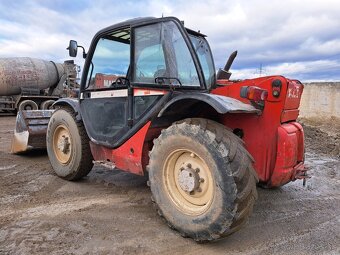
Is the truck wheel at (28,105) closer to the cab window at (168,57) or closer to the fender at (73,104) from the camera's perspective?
the fender at (73,104)

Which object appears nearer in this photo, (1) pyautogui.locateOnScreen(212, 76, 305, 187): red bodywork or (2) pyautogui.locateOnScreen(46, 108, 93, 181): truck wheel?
(1) pyautogui.locateOnScreen(212, 76, 305, 187): red bodywork

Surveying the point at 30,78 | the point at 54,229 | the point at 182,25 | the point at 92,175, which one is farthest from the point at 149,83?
the point at 30,78

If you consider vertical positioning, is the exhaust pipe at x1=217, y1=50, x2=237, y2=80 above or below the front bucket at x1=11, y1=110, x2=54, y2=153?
above

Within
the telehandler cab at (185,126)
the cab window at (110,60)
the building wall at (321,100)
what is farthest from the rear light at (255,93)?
the building wall at (321,100)

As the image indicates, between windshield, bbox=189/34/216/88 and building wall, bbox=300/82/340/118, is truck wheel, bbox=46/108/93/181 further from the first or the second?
building wall, bbox=300/82/340/118

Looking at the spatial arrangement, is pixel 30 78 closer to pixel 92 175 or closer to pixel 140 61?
pixel 92 175

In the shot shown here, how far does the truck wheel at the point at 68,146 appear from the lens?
14.8 feet

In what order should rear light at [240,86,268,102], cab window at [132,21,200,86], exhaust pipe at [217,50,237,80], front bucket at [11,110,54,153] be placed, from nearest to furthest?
rear light at [240,86,268,102] → cab window at [132,21,200,86] → exhaust pipe at [217,50,237,80] → front bucket at [11,110,54,153]

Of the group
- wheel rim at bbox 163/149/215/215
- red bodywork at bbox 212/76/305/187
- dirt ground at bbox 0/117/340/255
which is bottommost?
dirt ground at bbox 0/117/340/255

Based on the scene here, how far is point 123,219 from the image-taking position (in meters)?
3.44

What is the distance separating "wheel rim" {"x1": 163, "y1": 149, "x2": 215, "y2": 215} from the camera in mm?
2953

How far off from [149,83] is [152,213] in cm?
142

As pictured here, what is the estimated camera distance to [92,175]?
5223 millimetres

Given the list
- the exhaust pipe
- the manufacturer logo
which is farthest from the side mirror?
the manufacturer logo
